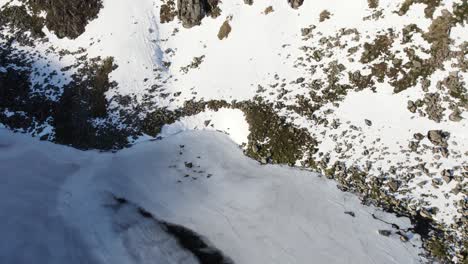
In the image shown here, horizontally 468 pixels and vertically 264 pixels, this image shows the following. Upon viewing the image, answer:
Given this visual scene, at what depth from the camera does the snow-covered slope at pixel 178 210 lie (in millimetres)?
26078

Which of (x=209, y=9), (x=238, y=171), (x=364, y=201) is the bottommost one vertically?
(x=364, y=201)

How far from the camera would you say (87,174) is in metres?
34.6

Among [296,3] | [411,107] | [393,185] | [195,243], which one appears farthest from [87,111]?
[411,107]

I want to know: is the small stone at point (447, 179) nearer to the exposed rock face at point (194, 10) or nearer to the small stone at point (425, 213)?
the small stone at point (425, 213)

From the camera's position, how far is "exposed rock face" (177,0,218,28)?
42531mm

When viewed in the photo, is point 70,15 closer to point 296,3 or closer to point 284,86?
point 296,3

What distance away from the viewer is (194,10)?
140 ft

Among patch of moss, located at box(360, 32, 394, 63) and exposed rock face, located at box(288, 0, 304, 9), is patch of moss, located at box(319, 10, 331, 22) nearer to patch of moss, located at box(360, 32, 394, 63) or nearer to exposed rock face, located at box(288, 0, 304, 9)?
exposed rock face, located at box(288, 0, 304, 9)

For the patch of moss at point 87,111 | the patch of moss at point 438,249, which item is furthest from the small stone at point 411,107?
the patch of moss at point 87,111

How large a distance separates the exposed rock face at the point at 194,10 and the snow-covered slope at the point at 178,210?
13.3m

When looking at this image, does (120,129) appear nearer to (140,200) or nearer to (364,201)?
(140,200)

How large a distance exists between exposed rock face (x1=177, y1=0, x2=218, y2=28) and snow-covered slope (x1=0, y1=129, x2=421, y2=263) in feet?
43.6

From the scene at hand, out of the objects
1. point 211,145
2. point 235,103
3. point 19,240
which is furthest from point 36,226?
point 235,103

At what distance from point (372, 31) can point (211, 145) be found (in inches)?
656
